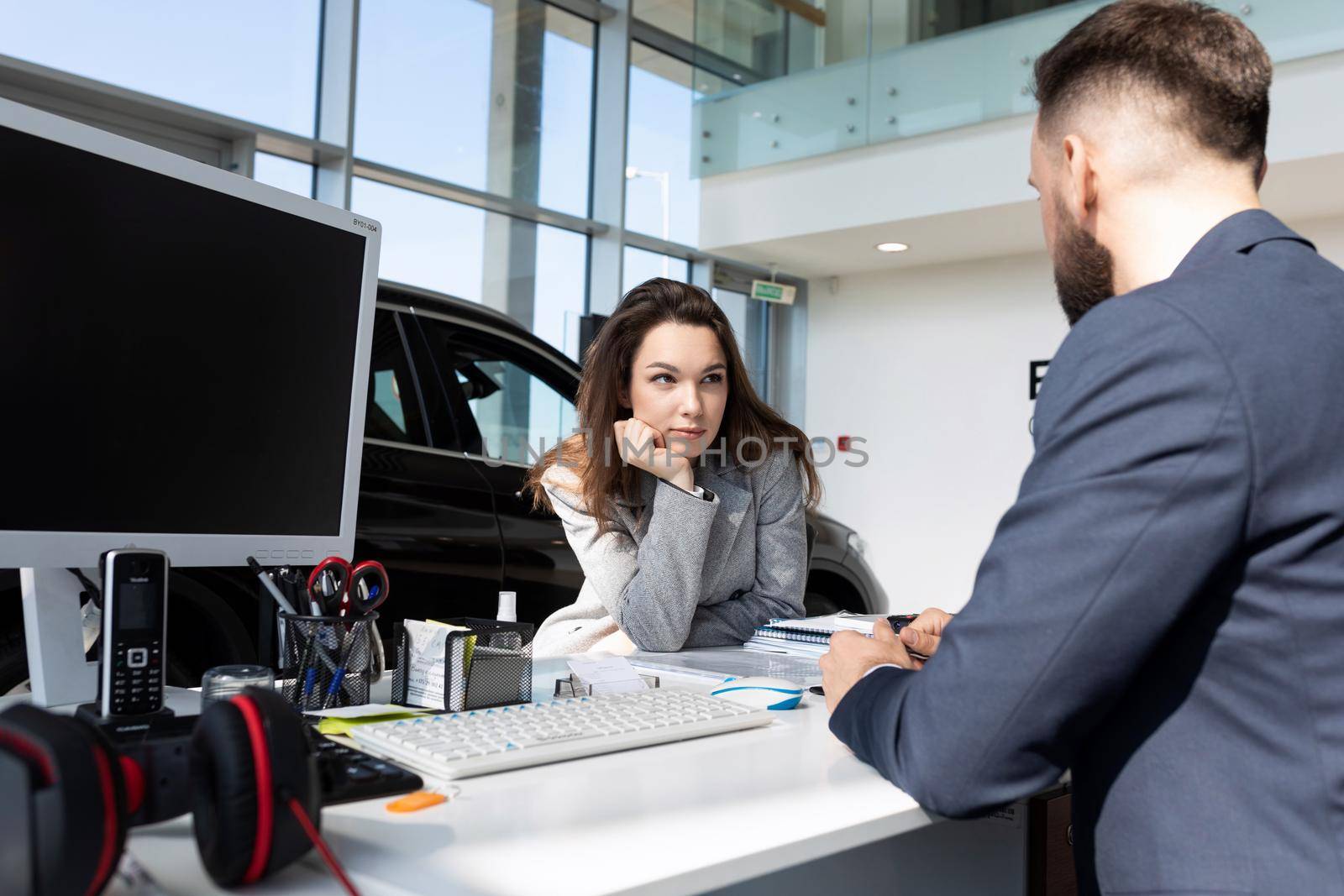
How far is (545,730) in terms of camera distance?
1041 millimetres

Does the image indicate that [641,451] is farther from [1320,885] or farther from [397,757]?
[1320,885]

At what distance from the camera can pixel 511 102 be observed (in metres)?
6.68

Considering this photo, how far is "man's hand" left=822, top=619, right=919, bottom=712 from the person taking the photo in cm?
116

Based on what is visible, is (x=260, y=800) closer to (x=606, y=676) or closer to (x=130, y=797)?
(x=130, y=797)

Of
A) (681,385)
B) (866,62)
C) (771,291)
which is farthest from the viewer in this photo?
(771,291)

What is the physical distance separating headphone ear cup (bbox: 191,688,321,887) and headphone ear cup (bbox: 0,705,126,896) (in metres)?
0.06

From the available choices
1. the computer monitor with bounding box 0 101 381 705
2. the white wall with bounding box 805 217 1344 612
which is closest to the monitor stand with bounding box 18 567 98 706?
the computer monitor with bounding box 0 101 381 705

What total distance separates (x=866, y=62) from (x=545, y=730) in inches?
254

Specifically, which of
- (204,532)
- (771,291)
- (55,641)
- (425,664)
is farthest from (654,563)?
(771,291)

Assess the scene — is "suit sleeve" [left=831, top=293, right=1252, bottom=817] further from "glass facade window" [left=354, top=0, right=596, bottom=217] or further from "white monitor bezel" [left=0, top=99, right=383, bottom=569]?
"glass facade window" [left=354, top=0, right=596, bottom=217]

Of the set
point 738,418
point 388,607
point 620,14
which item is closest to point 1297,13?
point 620,14

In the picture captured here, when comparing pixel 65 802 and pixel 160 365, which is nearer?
pixel 65 802

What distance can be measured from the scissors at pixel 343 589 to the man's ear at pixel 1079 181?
856 millimetres

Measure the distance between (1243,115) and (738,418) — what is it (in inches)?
57.9
